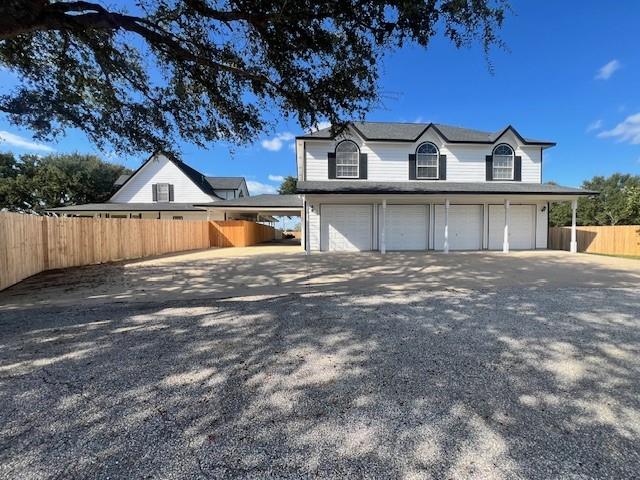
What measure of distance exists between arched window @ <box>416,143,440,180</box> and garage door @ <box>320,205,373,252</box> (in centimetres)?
352

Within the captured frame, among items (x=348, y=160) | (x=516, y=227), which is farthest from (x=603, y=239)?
(x=348, y=160)

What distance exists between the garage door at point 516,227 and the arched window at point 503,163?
1747mm

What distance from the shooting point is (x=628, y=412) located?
2.53m

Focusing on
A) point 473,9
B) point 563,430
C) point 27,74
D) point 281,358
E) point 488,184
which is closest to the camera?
point 563,430

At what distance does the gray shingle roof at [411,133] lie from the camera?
17033mm

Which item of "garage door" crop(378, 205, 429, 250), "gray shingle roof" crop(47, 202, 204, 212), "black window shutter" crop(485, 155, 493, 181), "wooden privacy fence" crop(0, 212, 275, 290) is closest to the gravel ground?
"wooden privacy fence" crop(0, 212, 275, 290)

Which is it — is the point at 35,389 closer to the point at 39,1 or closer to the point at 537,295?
Result: the point at 39,1

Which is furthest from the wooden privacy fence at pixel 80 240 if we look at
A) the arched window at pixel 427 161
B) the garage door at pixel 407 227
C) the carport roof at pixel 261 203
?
the arched window at pixel 427 161

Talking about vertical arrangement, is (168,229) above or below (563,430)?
above

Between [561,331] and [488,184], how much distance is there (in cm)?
1451

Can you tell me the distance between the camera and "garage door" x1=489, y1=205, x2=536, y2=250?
56.8ft

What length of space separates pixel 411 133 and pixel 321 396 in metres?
17.6

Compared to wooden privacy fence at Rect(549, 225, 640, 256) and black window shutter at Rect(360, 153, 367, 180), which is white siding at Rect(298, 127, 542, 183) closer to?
black window shutter at Rect(360, 153, 367, 180)

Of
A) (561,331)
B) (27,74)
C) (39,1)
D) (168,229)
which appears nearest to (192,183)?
(168,229)
